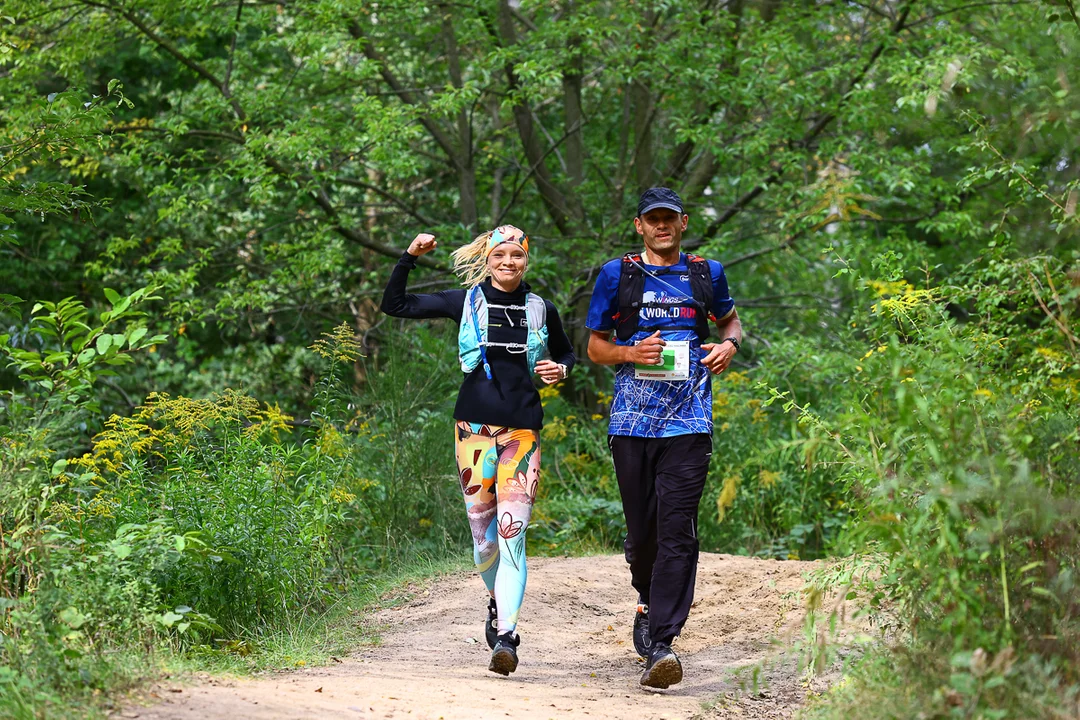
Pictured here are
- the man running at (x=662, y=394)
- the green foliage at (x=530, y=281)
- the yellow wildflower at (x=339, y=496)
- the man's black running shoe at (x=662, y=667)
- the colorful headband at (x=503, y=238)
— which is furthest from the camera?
the yellow wildflower at (x=339, y=496)

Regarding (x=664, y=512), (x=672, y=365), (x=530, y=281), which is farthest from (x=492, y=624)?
(x=530, y=281)

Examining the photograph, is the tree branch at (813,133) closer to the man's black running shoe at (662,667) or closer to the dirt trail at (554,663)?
the dirt trail at (554,663)

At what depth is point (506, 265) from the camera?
225 inches

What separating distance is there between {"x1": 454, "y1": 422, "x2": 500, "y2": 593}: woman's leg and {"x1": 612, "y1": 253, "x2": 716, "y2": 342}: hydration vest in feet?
2.61

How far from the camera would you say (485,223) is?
13.4m

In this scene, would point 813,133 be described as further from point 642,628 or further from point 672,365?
point 642,628

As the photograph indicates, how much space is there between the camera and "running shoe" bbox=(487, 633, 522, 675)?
213 inches

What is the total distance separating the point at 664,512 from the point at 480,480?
33.2 inches


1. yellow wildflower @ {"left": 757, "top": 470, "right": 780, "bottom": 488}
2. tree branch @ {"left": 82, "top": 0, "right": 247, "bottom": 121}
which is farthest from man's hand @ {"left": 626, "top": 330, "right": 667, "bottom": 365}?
tree branch @ {"left": 82, "top": 0, "right": 247, "bottom": 121}

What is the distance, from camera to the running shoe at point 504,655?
5418 mm

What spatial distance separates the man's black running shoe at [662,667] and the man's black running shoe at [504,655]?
1.94 feet

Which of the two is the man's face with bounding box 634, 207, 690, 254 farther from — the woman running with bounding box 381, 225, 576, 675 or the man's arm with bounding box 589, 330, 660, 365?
the woman running with bounding box 381, 225, 576, 675

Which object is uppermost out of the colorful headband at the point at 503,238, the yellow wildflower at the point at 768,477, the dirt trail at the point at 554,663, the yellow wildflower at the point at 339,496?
the colorful headband at the point at 503,238

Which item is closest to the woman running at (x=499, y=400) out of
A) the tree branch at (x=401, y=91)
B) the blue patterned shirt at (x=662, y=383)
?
the blue patterned shirt at (x=662, y=383)
